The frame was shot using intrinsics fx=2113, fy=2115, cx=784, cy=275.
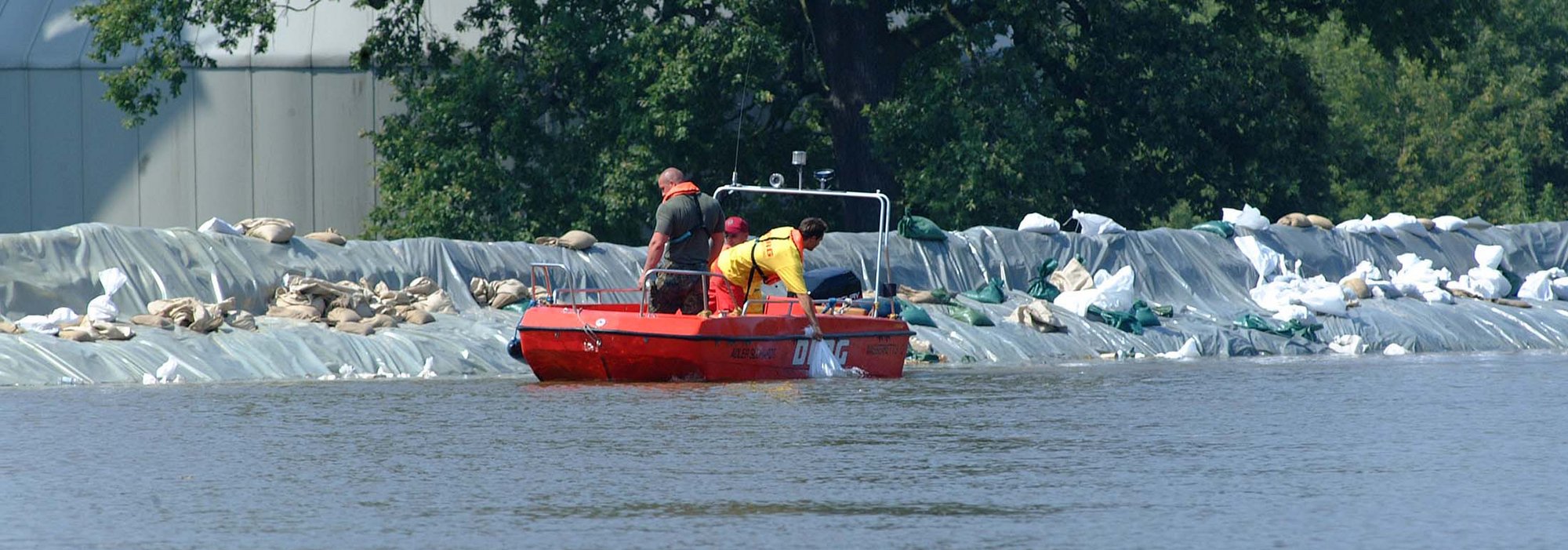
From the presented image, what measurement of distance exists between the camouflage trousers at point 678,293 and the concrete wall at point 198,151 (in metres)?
14.6

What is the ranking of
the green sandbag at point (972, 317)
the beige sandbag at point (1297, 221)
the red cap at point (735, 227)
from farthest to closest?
the beige sandbag at point (1297, 221) < the green sandbag at point (972, 317) < the red cap at point (735, 227)

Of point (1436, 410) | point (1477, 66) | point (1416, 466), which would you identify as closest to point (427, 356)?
point (1436, 410)

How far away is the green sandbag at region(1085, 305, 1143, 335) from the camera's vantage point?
1975cm

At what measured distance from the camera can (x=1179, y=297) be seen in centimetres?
2167

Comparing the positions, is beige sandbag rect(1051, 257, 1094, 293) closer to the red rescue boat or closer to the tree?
the tree

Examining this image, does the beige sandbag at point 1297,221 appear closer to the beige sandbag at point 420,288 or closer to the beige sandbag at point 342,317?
the beige sandbag at point 420,288

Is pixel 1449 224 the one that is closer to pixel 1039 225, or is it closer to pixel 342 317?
pixel 1039 225

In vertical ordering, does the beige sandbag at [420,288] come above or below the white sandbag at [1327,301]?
above

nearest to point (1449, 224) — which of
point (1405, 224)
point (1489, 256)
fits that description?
point (1405, 224)

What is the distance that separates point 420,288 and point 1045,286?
6.29m

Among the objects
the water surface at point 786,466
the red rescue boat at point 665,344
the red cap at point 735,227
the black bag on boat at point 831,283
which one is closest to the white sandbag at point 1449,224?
the black bag on boat at point 831,283

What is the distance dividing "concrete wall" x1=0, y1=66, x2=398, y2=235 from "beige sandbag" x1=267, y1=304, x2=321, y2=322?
11.9 m

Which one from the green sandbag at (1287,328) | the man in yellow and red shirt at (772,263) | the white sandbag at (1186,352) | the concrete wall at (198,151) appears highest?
the concrete wall at (198,151)

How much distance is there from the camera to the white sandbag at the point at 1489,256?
23.6 m
